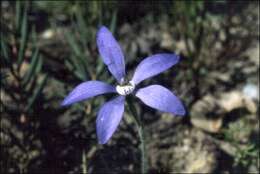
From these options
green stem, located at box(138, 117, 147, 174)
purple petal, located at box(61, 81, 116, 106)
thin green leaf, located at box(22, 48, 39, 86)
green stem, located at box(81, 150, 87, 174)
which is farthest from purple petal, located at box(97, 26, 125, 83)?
thin green leaf, located at box(22, 48, 39, 86)

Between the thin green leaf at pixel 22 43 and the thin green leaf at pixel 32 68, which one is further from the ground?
the thin green leaf at pixel 22 43

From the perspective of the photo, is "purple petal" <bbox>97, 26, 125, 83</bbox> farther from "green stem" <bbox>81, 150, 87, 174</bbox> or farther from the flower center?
"green stem" <bbox>81, 150, 87, 174</bbox>

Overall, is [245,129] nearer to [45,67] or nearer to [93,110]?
[93,110]

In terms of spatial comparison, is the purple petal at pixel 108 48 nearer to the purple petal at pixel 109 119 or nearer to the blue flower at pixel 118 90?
the blue flower at pixel 118 90

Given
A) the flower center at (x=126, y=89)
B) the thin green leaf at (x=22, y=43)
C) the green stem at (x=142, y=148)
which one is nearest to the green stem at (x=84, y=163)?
the green stem at (x=142, y=148)

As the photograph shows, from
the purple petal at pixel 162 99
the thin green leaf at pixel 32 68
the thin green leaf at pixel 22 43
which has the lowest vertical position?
the purple petal at pixel 162 99

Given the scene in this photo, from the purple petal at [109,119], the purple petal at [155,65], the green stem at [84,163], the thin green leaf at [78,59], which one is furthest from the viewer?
the thin green leaf at [78,59]
